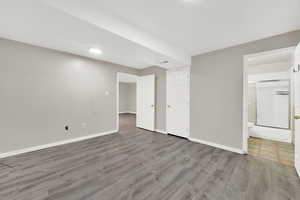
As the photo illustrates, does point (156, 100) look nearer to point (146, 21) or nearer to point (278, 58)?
point (146, 21)

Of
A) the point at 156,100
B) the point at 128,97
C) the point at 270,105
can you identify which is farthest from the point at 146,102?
the point at 128,97

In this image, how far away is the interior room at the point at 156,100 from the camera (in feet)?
5.32

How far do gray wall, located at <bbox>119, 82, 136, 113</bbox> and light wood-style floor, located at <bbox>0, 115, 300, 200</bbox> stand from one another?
674 centimetres

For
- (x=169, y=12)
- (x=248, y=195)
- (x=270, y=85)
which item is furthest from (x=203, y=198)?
(x=270, y=85)

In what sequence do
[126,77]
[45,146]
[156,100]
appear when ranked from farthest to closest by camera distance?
1. [126,77]
2. [156,100]
3. [45,146]

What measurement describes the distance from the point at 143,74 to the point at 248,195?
14.5 feet

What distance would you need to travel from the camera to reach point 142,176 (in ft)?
6.08

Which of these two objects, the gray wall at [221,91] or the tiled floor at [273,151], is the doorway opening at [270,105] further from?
the gray wall at [221,91]

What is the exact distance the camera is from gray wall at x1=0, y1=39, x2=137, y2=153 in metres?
2.47

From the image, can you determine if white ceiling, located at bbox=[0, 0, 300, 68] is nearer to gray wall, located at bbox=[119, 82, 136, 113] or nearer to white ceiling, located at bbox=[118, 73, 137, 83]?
white ceiling, located at bbox=[118, 73, 137, 83]

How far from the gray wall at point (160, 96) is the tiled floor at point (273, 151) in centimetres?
248

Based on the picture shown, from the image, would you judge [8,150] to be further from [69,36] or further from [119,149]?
[69,36]

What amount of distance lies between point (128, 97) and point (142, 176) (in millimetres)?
8233

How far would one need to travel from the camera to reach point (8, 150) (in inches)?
96.2
